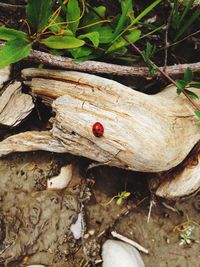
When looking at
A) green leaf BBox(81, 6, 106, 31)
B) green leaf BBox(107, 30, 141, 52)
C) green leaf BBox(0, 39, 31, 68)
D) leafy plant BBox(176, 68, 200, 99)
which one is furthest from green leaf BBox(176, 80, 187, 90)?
green leaf BBox(0, 39, 31, 68)

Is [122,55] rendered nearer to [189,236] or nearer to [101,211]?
[101,211]

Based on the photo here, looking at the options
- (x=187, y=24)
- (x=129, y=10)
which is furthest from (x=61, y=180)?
(x=187, y=24)

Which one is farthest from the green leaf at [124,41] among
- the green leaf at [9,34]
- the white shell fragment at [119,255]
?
the white shell fragment at [119,255]

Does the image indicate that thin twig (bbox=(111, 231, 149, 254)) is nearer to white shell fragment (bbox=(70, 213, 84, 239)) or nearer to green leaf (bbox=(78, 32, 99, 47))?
white shell fragment (bbox=(70, 213, 84, 239))

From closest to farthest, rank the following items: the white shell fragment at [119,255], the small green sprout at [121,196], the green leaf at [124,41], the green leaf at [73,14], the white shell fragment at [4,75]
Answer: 1. the green leaf at [73,14]
2. the green leaf at [124,41]
3. the white shell fragment at [119,255]
4. the white shell fragment at [4,75]
5. the small green sprout at [121,196]

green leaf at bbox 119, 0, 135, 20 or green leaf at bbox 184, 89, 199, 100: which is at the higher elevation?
green leaf at bbox 119, 0, 135, 20

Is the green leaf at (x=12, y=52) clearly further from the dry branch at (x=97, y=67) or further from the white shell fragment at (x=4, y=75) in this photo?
the white shell fragment at (x=4, y=75)

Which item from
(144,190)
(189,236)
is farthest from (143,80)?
(189,236)
